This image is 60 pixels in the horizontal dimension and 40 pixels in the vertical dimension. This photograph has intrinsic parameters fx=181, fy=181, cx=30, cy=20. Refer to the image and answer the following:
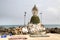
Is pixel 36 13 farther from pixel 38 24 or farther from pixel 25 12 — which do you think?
pixel 25 12

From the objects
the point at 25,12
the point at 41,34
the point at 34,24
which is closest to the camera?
the point at 41,34

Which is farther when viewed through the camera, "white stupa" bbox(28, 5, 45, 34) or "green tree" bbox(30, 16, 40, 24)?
"green tree" bbox(30, 16, 40, 24)

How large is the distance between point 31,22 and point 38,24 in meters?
0.82

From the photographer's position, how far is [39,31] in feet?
61.1

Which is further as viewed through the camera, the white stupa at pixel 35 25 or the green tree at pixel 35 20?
the green tree at pixel 35 20

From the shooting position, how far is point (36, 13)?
774 inches

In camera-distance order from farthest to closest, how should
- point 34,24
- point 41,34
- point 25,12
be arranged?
1. point 25,12
2. point 34,24
3. point 41,34

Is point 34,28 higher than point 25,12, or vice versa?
point 25,12

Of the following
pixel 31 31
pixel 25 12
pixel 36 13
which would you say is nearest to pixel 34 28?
pixel 31 31

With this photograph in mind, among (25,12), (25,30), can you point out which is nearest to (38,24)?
(25,30)

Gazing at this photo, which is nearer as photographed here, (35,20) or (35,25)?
(35,25)

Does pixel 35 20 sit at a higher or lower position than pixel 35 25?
higher

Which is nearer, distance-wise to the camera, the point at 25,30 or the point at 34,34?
the point at 34,34

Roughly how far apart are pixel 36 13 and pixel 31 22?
112 centimetres
